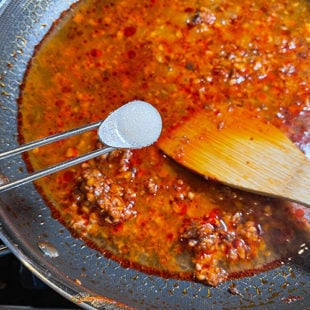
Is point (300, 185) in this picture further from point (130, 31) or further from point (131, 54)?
point (130, 31)

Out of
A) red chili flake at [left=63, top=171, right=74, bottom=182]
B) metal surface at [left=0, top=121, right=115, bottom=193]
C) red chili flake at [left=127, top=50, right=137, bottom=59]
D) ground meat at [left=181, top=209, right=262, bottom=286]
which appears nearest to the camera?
metal surface at [left=0, top=121, right=115, bottom=193]

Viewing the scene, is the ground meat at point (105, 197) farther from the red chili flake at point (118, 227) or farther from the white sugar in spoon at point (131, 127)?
the white sugar in spoon at point (131, 127)

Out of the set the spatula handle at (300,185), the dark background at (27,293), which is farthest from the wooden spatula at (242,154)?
the dark background at (27,293)

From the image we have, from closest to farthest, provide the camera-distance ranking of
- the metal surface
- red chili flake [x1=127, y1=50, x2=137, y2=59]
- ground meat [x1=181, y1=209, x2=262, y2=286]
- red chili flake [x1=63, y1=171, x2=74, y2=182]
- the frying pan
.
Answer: the metal surface
the frying pan
ground meat [x1=181, y1=209, x2=262, y2=286]
red chili flake [x1=63, y1=171, x2=74, y2=182]
red chili flake [x1=127, y1=50, x2=137, y2=59]

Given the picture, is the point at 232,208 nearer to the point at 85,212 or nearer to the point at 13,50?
the point at 85,212

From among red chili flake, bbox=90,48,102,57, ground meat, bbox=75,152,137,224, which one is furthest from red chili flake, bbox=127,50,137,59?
ground meat, bbox=75,152,137,224

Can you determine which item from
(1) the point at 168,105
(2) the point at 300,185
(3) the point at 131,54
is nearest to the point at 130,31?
(3) the point at 131,54

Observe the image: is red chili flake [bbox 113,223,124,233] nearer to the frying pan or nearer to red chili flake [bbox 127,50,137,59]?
the frying pan
